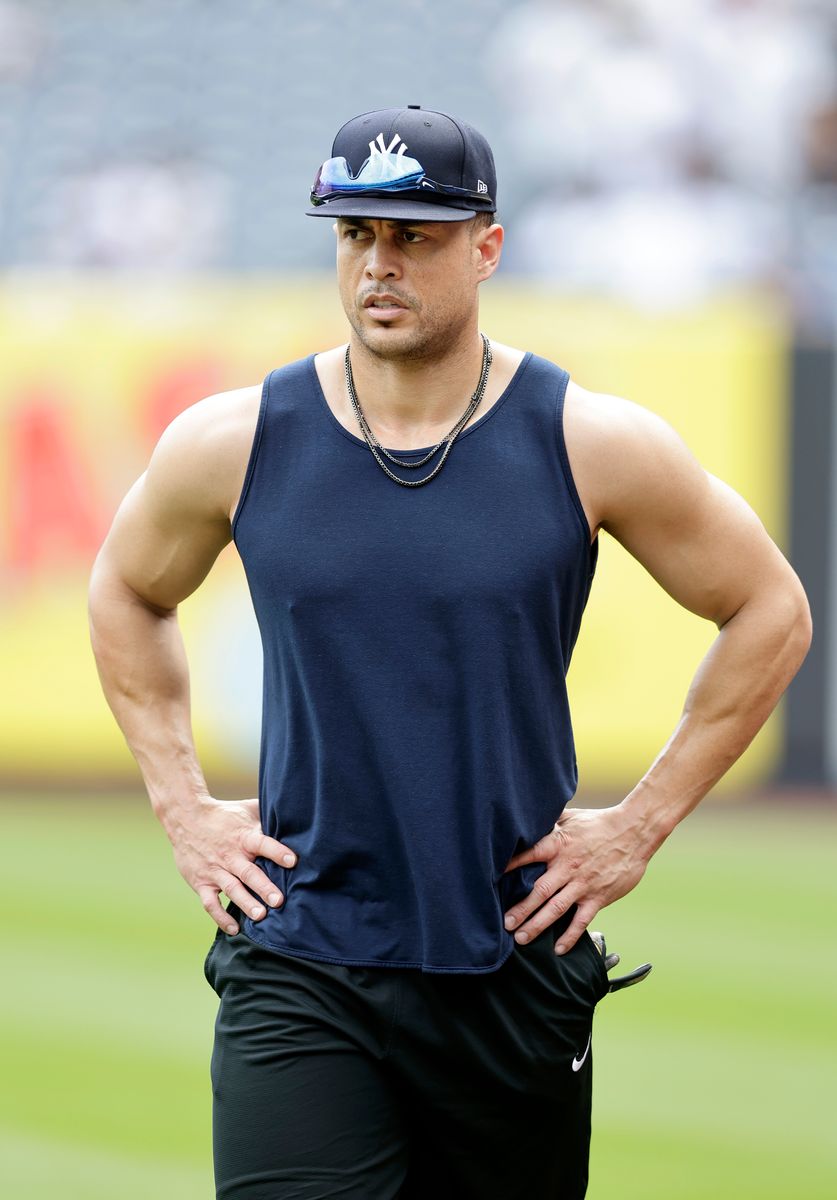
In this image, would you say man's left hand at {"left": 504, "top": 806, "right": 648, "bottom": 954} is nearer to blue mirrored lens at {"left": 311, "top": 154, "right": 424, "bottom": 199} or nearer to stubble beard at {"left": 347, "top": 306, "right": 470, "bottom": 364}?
stubble beard at {"left": 347, "top": 306, "right": 470, "bottom": 364}

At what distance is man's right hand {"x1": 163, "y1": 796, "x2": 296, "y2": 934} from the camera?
3182mm

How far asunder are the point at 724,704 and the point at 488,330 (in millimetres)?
7963

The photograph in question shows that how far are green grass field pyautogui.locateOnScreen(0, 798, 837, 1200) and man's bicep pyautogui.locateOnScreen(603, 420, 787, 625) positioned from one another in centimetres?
265

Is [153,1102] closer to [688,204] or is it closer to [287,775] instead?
[287,775]

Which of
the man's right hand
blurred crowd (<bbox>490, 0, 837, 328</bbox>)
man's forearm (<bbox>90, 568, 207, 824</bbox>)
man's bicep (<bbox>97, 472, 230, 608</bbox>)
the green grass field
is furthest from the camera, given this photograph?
blurred crowd (<bbox>490, 0, 837, 328</bbox>)

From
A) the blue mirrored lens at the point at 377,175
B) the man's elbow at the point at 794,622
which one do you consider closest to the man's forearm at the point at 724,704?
the man's elbow at the point at 794,622

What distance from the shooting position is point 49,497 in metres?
11.3

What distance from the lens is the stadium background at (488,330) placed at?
6379mm

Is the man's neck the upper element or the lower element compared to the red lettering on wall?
lower

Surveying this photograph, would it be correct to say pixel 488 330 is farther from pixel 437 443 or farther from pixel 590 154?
pixel 437 443

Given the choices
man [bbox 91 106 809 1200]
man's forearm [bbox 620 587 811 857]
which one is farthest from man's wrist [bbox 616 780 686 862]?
man [bbox 91 106 809 1200]

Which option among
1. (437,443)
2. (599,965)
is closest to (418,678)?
(437,443)

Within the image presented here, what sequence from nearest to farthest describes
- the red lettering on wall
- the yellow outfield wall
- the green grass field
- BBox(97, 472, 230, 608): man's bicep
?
BBox(97, 472, 230, 608): man's bicep < the green grass field < the yellow outfield wall < the red lettering on wall

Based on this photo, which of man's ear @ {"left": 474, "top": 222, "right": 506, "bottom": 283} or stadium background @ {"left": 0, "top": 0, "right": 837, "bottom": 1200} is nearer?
man's ear @ {"left": 474, "top": 222, "right": 506, "bottom": 283}
